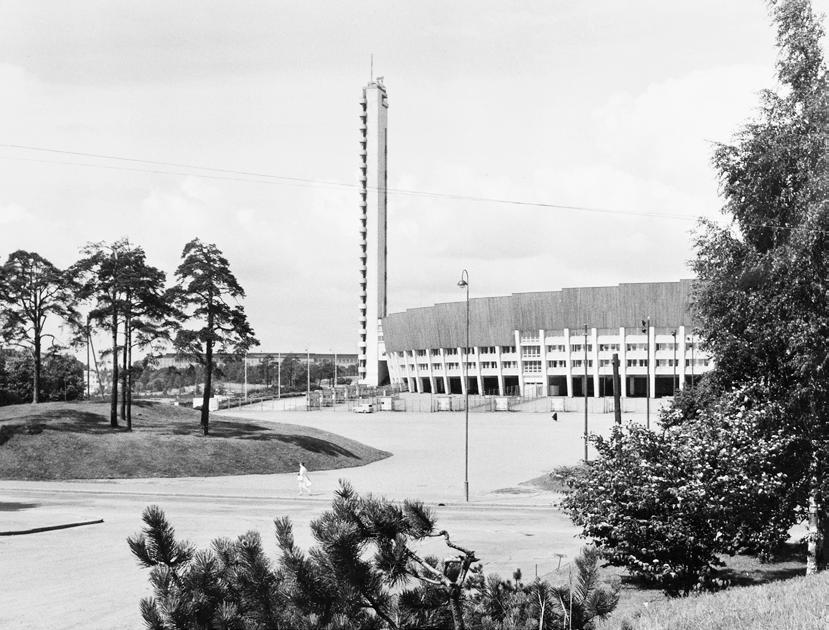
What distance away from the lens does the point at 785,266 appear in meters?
16.1

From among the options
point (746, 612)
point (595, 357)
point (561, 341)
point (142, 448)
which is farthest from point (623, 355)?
point (746, 612)

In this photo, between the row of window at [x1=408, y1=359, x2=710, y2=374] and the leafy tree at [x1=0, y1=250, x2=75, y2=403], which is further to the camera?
the row of window at [x1=408, y1=359, x2=710, y2=374]

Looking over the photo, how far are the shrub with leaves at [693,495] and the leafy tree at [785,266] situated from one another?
1.35 ft

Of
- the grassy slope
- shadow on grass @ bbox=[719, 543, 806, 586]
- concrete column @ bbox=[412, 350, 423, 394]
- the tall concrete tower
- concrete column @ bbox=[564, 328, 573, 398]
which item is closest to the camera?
the grassy slope

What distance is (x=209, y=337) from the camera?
5141 centimetres

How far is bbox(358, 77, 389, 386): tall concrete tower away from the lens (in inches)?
7121

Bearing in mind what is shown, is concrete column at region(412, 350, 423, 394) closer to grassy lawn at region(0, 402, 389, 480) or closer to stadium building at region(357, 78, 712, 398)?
stadium building at region(357, 78, 712, 398)

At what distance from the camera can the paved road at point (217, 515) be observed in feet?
61.2

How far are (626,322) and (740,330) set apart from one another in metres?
110

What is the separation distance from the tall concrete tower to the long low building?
2960cm

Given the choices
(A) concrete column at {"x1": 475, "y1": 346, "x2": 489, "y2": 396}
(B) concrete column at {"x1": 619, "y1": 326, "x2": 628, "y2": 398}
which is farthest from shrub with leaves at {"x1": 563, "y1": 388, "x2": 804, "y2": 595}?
(A) concrete column at {"x1": 475, "y1": 346, "x2": 489, "y2": 396}

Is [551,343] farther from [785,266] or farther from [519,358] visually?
[785,266]

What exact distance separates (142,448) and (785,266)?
40.0 metres

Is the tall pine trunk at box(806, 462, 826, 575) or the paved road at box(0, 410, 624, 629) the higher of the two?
the tall pine trunk at box(806, 462, 826, 575)
